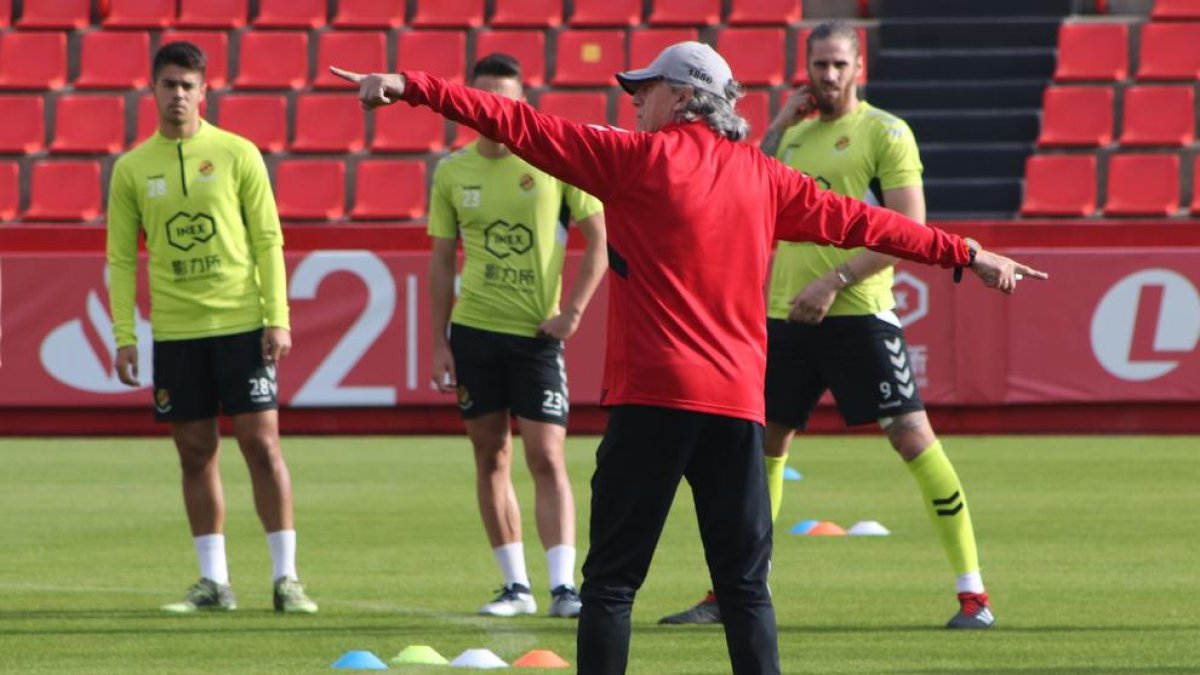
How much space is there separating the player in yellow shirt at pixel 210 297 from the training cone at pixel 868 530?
355cm

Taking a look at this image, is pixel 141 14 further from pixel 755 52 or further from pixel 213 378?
pixel 213 378

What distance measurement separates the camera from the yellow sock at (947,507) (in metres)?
8.18

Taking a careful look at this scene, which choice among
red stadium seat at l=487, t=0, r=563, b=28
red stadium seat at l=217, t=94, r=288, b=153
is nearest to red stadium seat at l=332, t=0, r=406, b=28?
red stadium seat at l=487, t=0, r=563, b=28

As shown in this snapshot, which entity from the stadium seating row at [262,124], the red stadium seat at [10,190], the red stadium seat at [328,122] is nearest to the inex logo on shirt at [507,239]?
the stadium seating row at [262,124]

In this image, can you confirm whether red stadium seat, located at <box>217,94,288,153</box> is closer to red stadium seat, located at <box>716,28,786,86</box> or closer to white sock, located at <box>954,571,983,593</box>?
red stadium seat, located at <box>716,28,786,86</box>

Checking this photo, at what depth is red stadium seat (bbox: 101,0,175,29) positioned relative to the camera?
77.1ft

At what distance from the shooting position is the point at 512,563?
877 centimetres

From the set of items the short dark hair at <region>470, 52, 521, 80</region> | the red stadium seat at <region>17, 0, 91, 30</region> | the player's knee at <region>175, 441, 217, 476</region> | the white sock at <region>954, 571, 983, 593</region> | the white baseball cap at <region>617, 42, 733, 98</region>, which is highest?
the white baseball cap at <region>617, 42, 733, 98</region>

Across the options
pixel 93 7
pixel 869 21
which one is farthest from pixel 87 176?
pixel 869 21

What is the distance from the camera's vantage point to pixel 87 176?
70.7 feet

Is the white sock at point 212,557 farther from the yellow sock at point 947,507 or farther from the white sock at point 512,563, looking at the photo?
the yellow sock at point 947,507

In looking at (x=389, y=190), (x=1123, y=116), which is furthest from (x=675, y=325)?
(x=1123, y=116)

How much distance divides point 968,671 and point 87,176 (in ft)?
52.3

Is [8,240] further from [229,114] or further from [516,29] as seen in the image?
[516,29]
